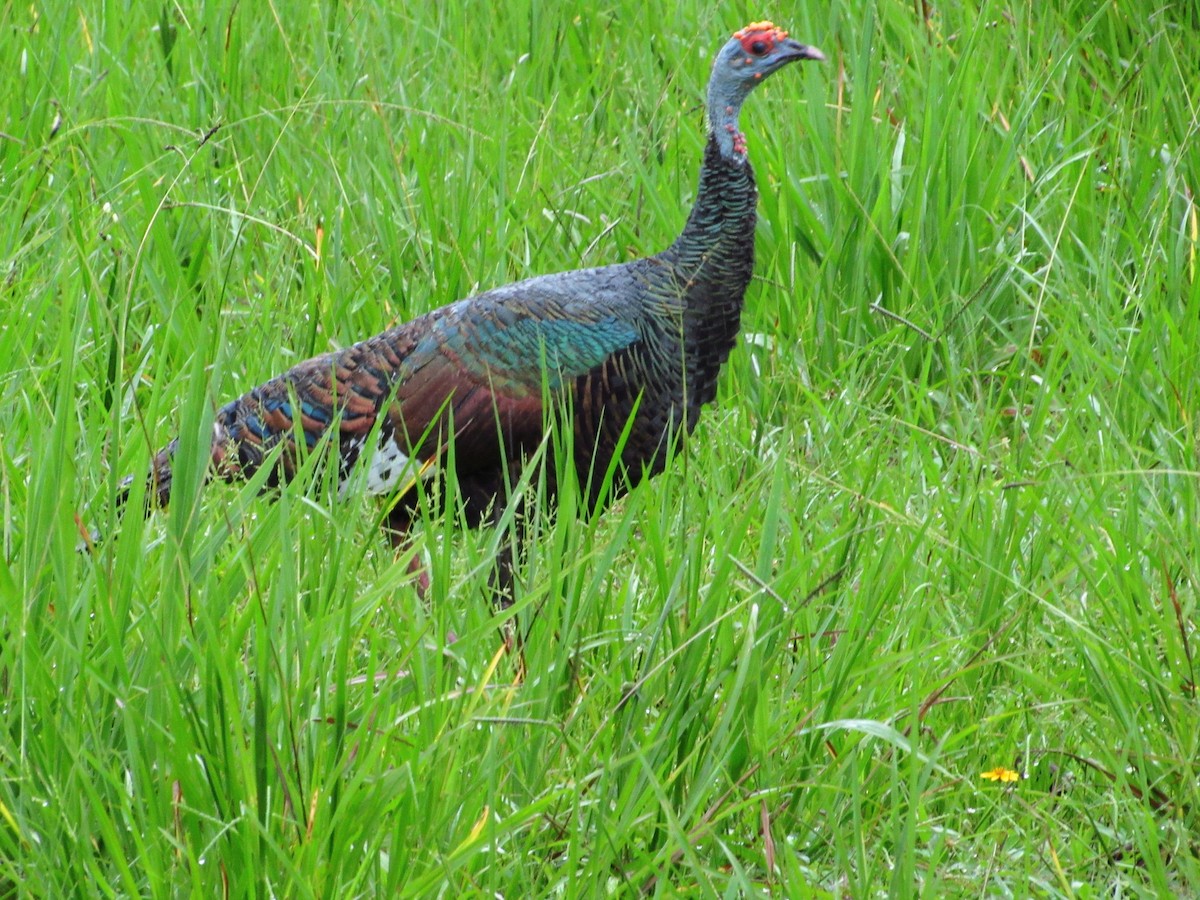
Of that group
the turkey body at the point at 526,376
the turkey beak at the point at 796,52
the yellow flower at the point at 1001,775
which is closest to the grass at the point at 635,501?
the yellow flower at the point at 1001,775

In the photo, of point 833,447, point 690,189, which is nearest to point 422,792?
point 833,447

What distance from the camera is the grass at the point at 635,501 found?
208cm

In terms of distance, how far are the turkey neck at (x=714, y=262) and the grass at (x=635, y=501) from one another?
195 mm

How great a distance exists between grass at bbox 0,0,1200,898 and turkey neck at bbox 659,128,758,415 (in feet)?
0.64

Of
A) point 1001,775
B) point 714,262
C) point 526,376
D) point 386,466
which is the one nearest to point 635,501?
point 1001,775

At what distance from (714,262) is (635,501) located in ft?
4.63

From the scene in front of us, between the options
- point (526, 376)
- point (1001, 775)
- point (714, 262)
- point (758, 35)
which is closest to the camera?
point (1001, 775)

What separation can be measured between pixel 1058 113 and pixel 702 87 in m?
1.03

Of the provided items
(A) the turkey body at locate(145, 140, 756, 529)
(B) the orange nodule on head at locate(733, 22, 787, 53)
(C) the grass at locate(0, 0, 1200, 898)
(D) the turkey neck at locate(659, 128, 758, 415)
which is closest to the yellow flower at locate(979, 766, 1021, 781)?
(C) the grass at locate(0, 0, 1200, 898)

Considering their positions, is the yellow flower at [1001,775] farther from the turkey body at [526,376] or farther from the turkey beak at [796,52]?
the turkey beak at [796,52]

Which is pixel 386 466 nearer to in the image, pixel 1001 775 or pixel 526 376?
pixel 526 376

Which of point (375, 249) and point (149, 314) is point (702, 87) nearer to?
point (375, 249)

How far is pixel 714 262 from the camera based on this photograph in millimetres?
3898

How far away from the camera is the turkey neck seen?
3850 mm
